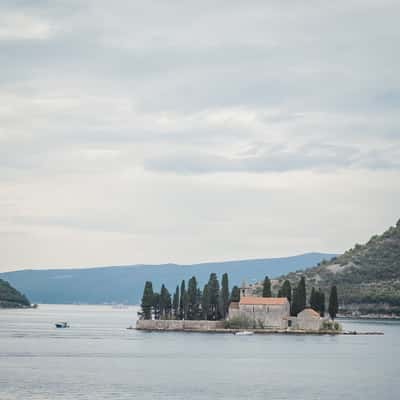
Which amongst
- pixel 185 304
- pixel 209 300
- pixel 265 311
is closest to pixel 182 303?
pixel 185 304

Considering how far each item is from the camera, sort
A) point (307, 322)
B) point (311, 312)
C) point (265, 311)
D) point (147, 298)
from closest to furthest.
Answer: point (265, 311), point (311, 312), point (307, 322), point (147, 298)

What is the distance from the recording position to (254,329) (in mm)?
147375

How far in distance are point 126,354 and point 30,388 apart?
36311 millimetres

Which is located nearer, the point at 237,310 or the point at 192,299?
the point at 237,310

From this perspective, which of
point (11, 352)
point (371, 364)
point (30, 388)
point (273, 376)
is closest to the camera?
point (30, 388)

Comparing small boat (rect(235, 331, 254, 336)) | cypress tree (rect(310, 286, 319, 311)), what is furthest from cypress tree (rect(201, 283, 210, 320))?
cypress tree (rect(310, 286, 319, 311))

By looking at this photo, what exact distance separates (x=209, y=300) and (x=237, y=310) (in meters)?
4.47

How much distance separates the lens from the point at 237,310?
483 ft

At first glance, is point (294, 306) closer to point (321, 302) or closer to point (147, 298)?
point (321, 302)

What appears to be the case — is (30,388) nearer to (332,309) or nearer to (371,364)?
(371,364)

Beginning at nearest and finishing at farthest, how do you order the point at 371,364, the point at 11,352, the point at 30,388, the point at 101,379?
the point at 30,388, the point at 101,379, the point at 371,364, the point at 11,352

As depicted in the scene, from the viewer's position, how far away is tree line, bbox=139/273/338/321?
14838cm

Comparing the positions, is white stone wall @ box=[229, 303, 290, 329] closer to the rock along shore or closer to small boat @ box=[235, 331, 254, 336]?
the rock along shore

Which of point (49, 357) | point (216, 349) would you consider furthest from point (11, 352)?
point (216, 349)
